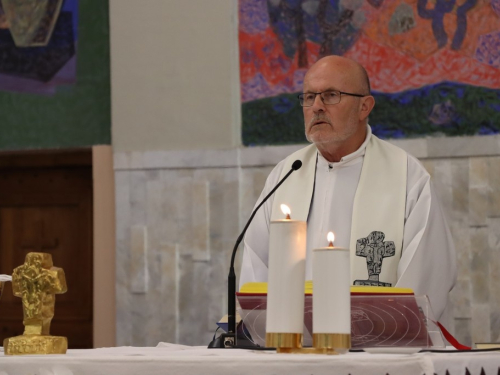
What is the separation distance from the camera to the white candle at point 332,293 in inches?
98.3

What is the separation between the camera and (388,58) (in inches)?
264

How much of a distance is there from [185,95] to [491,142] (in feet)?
7.72

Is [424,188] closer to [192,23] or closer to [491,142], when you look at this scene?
[491,142]

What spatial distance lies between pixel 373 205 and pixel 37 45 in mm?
3999

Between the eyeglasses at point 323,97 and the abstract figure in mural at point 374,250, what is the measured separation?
741 mm

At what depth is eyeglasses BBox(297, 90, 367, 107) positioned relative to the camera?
4750mm

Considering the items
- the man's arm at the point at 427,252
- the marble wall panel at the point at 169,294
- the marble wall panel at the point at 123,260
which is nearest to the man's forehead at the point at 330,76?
the man's arm at the point at 427,252

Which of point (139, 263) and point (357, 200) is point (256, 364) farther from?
point (139, 263)

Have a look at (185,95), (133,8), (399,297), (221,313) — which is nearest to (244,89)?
(185,95)

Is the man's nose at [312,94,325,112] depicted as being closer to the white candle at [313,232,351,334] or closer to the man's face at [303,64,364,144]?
the man's face at [303,64,364,144]

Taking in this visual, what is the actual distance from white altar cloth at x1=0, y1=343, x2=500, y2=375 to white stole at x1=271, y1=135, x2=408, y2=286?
162cm

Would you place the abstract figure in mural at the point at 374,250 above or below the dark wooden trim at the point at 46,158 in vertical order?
below

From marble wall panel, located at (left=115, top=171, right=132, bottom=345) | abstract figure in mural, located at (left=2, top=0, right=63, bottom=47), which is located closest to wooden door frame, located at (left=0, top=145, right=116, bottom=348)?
marble wall panel, located at (left=115, top=171, right=132, bottom=345)

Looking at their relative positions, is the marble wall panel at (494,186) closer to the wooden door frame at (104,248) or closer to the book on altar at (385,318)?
the wooden door frame at (104,248)
